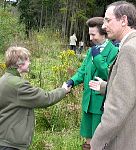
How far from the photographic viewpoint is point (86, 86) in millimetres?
4473

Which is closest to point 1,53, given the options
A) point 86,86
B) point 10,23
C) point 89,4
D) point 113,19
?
point 10,23

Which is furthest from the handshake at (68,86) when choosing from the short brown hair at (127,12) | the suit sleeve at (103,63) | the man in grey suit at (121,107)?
the man in grey suit at (121,107)

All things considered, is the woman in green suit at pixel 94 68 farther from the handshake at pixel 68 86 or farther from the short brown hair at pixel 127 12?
the short brown hair at pixel 127 12

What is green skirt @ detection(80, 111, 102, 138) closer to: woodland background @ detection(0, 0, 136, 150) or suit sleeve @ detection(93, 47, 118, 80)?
suit sleeve @ detection(93, 47, 118, 80)

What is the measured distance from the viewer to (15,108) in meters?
3.79

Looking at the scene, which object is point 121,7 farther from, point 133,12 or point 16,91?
point 16,91

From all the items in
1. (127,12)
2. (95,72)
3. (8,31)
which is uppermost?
(127,12)

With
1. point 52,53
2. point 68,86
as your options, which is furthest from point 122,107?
point 52,53

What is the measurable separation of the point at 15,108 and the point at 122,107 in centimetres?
149

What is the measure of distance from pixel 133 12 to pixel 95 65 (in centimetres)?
126

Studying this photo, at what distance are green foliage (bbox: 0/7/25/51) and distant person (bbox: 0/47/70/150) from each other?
40.1 feet

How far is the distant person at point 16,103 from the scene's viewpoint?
3.77 m

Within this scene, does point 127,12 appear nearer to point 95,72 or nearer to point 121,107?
point 121,107

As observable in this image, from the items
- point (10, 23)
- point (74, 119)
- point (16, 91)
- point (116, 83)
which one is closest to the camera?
point (116, 83)
